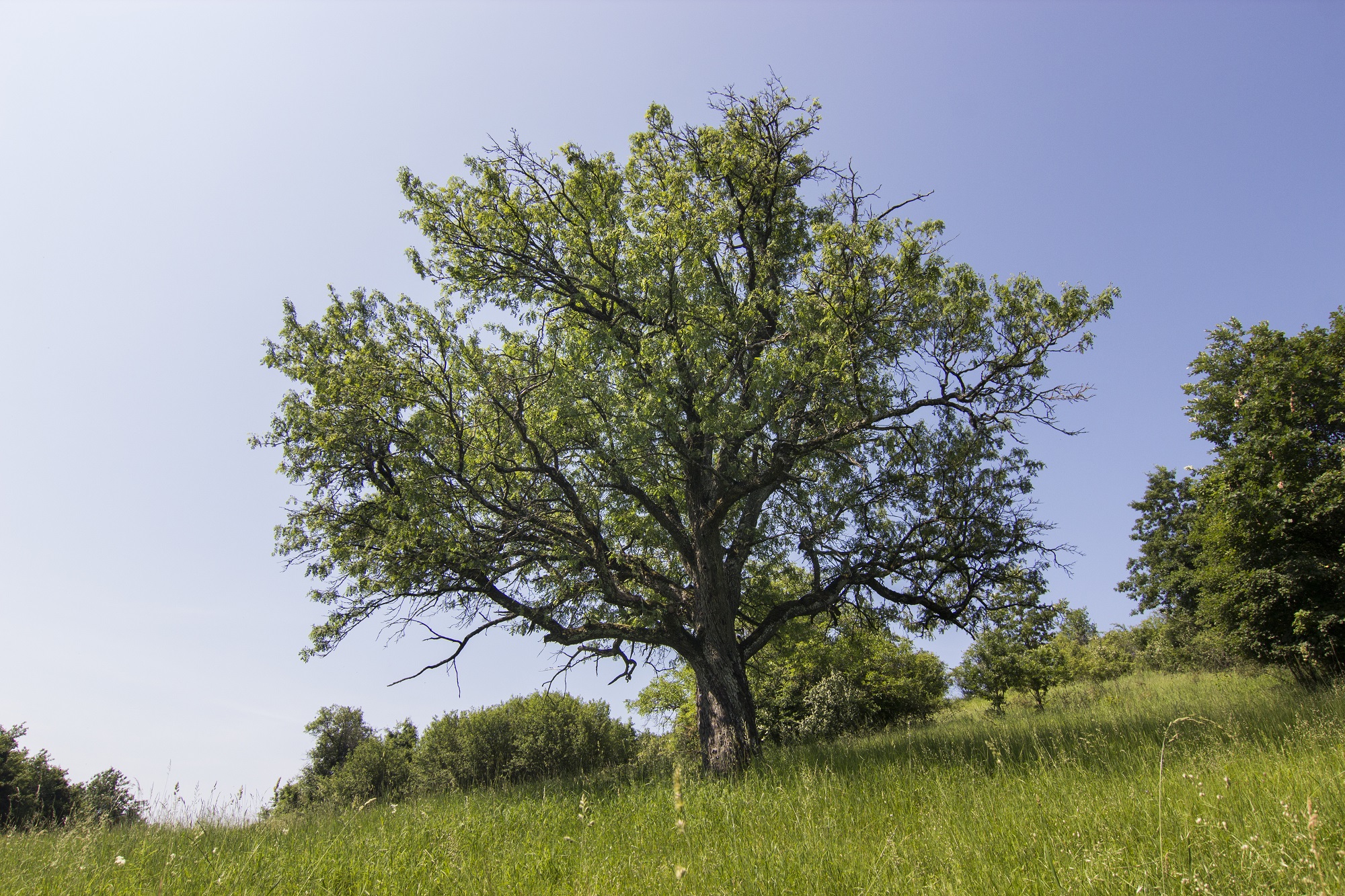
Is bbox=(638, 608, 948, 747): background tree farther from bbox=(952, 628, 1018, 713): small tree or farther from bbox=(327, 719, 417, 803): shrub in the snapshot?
bbox=(327, 719, 417, 803): shrub

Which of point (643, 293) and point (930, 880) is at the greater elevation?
point (643, 293)

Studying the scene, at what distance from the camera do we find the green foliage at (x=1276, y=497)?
Answer: 1562cm

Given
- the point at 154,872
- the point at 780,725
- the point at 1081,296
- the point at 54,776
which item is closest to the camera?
the point at 154,872

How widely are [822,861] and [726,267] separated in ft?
39.8

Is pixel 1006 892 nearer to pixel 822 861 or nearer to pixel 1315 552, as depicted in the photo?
pixel 822 861

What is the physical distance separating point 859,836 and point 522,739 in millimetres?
20847

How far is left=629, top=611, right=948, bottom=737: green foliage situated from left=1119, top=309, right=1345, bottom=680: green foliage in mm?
9326

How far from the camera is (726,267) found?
13.9 metres

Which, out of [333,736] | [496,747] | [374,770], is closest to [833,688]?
[496,747]

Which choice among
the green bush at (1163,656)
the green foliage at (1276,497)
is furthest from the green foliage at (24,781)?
the green bush at (1163,656)

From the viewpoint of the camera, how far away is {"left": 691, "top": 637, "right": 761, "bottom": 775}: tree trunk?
404 inches

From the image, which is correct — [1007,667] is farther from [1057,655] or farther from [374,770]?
[374,770]

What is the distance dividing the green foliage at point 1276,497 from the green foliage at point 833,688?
9.33 meters

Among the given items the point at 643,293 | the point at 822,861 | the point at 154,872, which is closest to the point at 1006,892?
the point at 822,861
